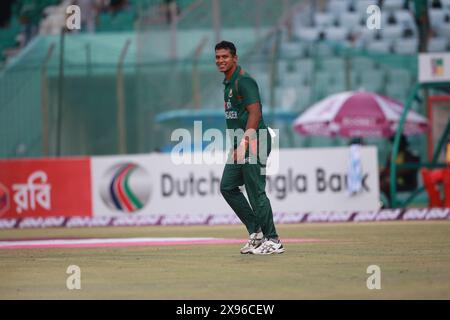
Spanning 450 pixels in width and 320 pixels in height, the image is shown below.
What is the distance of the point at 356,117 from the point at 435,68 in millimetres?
4110

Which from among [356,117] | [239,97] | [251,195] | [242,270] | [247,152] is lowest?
[242,270]

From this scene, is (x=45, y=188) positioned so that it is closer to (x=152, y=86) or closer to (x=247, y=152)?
(x=152, y=86)

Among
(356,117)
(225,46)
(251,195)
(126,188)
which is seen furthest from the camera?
(356,117)

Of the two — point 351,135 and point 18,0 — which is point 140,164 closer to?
point 351,135

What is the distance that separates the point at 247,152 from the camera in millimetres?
12531

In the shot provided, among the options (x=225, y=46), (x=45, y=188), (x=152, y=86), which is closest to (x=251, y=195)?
(x=225, y=46)

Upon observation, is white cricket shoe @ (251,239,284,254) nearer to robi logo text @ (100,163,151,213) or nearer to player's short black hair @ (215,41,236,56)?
player's short black hair @ (215,41,236,56)

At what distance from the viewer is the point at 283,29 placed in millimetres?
29984

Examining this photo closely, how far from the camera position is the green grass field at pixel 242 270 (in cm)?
927

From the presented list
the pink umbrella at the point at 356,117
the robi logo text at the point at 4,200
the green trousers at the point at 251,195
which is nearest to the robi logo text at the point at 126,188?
the robi logo text at the point at 4,200

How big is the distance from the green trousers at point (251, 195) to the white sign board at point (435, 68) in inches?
380

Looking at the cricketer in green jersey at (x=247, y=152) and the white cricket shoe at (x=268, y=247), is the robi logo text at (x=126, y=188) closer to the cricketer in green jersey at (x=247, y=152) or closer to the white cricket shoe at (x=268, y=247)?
the cricketer in green jersey at (x=247, y=152)
